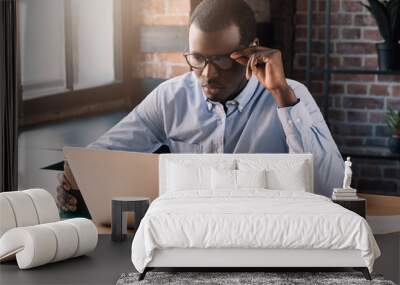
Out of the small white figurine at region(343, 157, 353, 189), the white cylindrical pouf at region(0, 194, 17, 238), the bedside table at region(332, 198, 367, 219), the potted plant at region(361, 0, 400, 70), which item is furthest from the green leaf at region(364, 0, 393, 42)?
the white cylindrical pouf at region(0, 194, 17, 238)

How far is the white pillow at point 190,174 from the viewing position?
669 cm

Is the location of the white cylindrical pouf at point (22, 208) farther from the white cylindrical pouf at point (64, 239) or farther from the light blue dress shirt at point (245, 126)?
the light blue dress shirt at point (245, 126)

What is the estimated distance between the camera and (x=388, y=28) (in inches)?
275

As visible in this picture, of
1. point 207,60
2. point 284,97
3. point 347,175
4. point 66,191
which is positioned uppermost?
point 207,60

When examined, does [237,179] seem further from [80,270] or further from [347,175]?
[80,270]

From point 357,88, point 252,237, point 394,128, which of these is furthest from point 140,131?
point 252,237

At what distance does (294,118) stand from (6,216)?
2484mm

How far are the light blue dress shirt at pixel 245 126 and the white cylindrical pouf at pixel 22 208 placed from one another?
4.66 ft

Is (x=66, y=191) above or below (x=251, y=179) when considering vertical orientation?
below

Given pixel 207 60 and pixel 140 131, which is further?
pixel 140 131

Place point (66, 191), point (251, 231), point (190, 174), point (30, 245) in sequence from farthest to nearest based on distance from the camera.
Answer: point (66, 191)
point (190, 174)
point (30, 245)
point (251, 231)

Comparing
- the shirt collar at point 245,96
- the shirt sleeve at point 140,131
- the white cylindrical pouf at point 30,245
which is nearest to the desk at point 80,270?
the white cylindrical pouf at point 30,245

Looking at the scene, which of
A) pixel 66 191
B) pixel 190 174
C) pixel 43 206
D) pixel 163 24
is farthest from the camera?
pixel 66 191

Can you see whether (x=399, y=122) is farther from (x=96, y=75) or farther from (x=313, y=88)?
(x=96, y=75)
